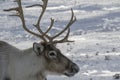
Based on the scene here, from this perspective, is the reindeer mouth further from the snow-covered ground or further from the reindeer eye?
the snow-covered ground

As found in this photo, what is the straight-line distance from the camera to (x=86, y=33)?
14977mm

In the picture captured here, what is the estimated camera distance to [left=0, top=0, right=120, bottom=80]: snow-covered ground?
9758 millimetres

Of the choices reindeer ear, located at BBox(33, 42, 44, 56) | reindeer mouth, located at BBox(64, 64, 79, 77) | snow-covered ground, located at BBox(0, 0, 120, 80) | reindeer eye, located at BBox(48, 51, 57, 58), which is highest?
reindeer ear, located at BBox(33, 42, 44, 56)

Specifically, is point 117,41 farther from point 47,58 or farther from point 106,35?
point 47,58

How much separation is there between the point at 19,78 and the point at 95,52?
16.4 feet

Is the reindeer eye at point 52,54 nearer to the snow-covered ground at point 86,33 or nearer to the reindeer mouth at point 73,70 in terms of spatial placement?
the reindeer mouth at point 73,70

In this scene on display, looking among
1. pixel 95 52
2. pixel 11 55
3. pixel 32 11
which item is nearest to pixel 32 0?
pixel 32 11

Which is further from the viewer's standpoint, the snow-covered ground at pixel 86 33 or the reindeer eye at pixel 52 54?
the snow-covered ground at pixel 86 33

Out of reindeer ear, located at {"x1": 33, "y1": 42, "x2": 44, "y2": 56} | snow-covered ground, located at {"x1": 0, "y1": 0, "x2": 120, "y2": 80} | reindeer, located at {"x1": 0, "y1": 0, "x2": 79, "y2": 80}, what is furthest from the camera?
snow-covered ground, located at {"x1": 0, "y1": 0, "x2": 120, "y2": 80}

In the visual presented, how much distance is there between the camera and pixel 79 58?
10.6 meters

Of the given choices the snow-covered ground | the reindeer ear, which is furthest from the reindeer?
the snow-covered ground

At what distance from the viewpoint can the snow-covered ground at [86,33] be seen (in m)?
9.76

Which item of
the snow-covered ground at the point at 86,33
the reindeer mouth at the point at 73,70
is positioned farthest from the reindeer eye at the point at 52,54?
the snow-covered ground at the point at 86,33

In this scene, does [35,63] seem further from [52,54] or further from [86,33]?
[86,33]
